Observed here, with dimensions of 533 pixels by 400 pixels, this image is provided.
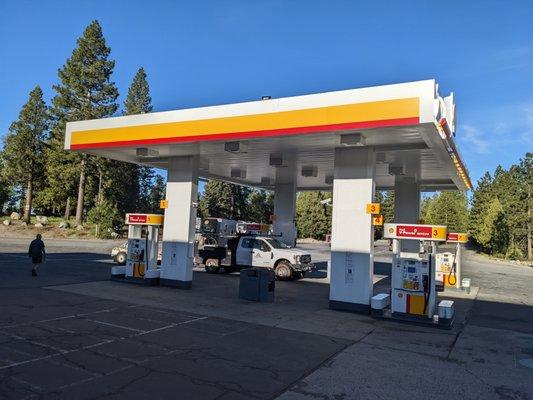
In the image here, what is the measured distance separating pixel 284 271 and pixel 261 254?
5.00ft

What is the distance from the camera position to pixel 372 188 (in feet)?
43.3

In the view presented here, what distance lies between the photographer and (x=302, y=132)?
475 inches

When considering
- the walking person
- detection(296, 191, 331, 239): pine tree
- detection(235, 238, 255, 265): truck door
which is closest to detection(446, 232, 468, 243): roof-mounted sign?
detection(235, 238, 255, 265): truck door

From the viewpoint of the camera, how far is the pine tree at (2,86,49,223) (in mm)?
57000

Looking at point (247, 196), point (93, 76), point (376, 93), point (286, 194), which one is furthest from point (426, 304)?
point (247, 196)

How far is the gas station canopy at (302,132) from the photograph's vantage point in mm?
10914

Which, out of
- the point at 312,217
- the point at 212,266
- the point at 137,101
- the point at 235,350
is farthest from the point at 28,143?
the point at 235,350

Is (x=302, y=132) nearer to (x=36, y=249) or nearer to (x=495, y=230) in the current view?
(x=36, y=249)

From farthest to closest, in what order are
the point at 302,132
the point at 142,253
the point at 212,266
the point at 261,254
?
1. the point at 212,266
2. the point at 261,254
3. the point at 142,253
4. the point at 302,132

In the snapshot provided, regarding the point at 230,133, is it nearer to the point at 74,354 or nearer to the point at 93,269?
→ the point at 74,354

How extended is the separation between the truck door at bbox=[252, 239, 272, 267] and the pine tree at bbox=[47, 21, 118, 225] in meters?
36.2

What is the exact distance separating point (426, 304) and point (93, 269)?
1586cm

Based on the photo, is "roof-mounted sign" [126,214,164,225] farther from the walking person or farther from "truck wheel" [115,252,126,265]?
"truck wheel" [115,252,126,265]

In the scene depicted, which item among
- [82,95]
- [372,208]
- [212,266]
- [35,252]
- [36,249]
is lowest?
[212,266]
